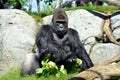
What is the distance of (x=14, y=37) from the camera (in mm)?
10250

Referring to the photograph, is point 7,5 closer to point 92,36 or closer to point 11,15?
point 11,15

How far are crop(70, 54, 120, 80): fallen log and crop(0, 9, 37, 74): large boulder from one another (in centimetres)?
544

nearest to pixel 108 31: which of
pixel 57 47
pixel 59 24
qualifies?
pixel 59 24

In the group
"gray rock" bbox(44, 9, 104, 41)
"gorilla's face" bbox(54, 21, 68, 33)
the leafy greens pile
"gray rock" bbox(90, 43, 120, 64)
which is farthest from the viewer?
"gray rock" bbox(44, 9, 104, 41)

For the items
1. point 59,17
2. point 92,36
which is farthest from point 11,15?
point 59,17

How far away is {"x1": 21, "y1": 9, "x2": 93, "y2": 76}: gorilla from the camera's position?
7785 mm

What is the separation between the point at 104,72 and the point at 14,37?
5.87 meters

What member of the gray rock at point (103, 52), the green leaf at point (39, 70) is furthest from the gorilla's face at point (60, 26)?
the gray rock at point (103, 52)

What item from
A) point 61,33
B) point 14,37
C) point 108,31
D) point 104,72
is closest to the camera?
point 104,72

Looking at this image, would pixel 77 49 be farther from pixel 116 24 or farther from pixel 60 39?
pixel 116 24

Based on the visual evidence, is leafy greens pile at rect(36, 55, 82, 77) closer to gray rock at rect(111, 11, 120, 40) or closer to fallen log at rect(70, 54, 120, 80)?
fallen log at rect(70, 54, 120, 80)

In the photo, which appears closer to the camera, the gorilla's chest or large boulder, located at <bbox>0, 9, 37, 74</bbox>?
the gorilla's chest

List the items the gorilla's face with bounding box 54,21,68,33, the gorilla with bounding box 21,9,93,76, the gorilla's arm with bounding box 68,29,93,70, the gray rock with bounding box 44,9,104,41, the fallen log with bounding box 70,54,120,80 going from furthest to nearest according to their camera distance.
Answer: the gray rock with bounding box 44,9,104,41 → the gorilla's arm with bounding box 68,29,93,70 → the gorilla's face with bounding box 54,21,68,33 → the gorilla with bounding box 21,9,93,76 → the fallen log with bounding box 70,54,120,80

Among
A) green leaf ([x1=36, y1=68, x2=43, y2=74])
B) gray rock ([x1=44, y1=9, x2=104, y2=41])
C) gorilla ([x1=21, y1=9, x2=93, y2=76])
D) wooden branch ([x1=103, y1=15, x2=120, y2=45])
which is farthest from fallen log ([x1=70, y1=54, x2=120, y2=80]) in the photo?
gray rock ([x1=44, y1=9, x2=104, y2=41])
